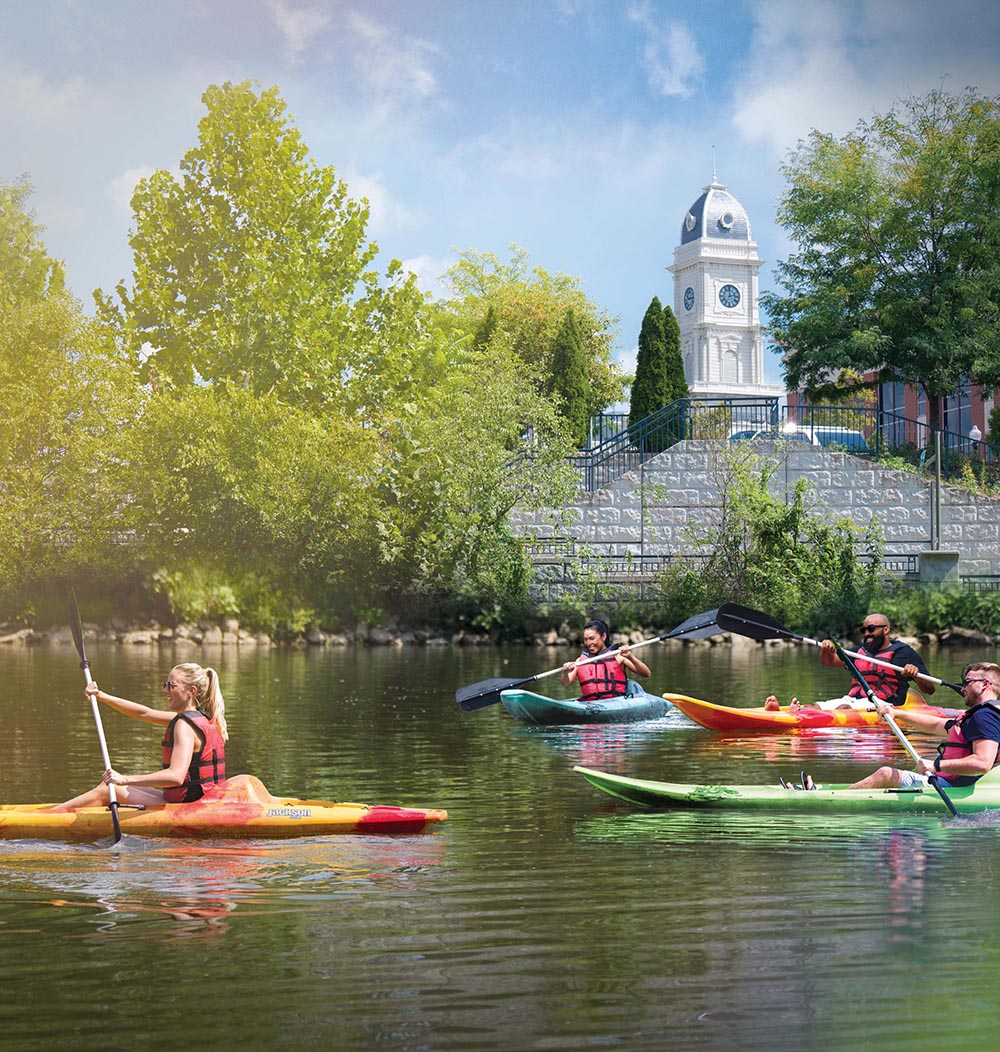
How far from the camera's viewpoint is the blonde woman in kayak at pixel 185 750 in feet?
28.4

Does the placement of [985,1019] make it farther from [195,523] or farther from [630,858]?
[195,523]

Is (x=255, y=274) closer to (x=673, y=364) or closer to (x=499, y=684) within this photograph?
(x=673, y=364)

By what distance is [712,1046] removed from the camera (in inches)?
203

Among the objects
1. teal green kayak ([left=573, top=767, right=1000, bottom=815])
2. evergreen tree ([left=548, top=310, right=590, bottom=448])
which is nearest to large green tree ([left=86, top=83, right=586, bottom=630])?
evergreen tree ([left=548, top=310, right=590, bottom=448])

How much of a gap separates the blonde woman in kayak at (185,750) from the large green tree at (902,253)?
29578mm

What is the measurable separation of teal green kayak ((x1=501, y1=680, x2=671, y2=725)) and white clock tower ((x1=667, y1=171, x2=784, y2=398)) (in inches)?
3563

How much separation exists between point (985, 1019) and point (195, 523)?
2868 centimetres

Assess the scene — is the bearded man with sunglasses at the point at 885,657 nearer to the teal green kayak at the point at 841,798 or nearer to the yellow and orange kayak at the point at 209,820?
the teal green kayak at the point at 841,798

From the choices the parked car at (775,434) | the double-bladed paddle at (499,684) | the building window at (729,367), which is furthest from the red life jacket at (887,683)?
the building window at (729,367)

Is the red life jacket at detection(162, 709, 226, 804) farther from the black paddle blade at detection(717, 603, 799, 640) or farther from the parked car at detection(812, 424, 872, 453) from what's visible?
the parked car at detection(812, 424, 872, 453)

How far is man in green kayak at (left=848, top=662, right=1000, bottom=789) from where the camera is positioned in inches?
370

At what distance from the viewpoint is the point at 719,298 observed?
363ft

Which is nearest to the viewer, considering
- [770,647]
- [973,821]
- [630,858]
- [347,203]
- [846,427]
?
[630,858]

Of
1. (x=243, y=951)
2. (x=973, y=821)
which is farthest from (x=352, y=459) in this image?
(x=243, y=951)
